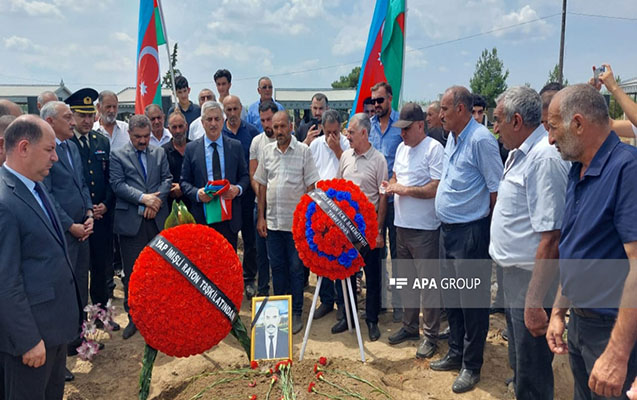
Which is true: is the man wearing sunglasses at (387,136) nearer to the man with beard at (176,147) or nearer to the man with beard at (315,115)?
the man with beard at (315,115)

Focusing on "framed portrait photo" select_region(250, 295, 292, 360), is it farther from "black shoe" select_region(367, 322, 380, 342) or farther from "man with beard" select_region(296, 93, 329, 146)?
"man with beard" select_region(296, 93, 329, 146)

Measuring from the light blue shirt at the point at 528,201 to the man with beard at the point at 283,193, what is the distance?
2.42m

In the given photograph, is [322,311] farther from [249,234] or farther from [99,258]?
[99,258]

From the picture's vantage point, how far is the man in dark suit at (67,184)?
4.45 metres

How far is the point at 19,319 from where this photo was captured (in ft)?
8.49

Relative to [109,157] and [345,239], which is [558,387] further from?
[109,157]

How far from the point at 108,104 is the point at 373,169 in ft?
13.0

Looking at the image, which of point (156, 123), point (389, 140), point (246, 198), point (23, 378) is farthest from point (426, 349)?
point (156, 123)

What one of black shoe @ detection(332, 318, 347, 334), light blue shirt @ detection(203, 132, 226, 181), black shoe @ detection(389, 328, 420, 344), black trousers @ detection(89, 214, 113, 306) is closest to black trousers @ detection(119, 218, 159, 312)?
black trousers @ detection(89, 214, 113, 306)

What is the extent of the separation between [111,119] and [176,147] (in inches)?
51.3

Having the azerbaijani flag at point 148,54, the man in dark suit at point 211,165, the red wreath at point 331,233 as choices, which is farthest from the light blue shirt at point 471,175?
the azerbaijani flag at point 148,54

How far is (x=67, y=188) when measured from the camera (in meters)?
4.53

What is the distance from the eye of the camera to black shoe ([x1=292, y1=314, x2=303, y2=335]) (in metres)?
5.33

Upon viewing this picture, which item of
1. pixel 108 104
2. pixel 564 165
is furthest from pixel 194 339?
pixel 108 104
